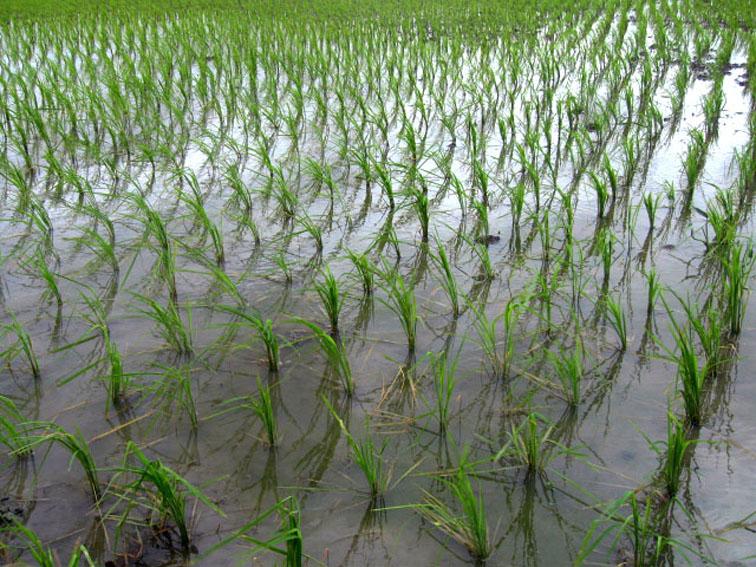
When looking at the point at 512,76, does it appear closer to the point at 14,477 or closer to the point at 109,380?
the point at 109,380

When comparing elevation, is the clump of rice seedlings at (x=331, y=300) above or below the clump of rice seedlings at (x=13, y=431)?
above

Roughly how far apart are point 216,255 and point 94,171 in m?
1.49

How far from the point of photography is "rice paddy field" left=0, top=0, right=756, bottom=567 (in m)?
1.63

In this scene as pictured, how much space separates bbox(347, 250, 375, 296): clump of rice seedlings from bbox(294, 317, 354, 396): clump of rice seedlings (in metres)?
0.33

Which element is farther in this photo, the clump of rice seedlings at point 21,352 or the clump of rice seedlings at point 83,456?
the clump of rice seedlings at point 21,352

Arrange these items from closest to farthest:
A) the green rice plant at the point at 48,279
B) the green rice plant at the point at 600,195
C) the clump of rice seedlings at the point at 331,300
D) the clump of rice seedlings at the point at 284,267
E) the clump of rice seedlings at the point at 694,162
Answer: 1. the clump of rice seedlings at the point at 331,300
2. the green rice plant at the point at 48,279
3. the clump of rice seedlings at the point at 284,267
4. the green rice plant at the point at 600,195
5. the clump of rice seedlings at the point at 694,162

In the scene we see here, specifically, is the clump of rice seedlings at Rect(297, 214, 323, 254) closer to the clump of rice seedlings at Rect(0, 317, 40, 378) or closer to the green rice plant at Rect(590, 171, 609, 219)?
the clump of rice seedlings at Rect(0, 317, 40, 378)

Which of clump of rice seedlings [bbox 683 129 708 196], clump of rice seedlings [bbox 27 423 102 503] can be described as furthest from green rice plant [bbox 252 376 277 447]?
clump of rice seedlings [bbox 683 129 708 196]

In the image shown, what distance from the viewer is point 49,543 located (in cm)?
159

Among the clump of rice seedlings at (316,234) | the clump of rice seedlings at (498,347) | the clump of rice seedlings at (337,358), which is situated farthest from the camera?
the clump of rice seedlings at (316,234)

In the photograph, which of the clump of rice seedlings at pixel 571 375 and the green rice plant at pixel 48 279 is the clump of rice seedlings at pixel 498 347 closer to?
the clump of rice seedlings at pixel 571 375

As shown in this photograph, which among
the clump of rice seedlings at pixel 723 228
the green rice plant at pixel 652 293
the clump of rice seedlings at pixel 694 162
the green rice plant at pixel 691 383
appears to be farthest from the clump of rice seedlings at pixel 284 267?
the clump of rice seedlings at pixel 694 162

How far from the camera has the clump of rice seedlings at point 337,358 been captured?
2033mm

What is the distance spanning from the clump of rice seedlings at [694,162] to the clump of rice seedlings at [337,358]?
2.13 m
